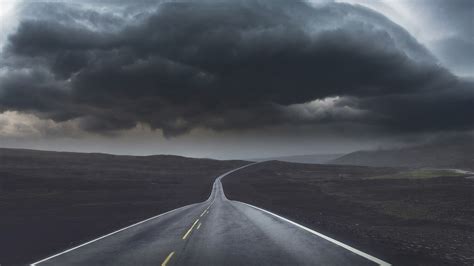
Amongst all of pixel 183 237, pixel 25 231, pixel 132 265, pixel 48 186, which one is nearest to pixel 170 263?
pixel 132 265

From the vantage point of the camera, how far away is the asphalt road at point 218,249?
10.6 metres

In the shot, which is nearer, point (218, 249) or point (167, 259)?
point (167, 259)

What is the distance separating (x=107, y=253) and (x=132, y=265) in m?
2.43

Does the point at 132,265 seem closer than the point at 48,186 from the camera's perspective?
Yes

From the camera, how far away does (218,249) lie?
12.4 metres

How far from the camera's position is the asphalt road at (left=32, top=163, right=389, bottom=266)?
10.6 m

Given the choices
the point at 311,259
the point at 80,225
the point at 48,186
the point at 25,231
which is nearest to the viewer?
the point at 311,259

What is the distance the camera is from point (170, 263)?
34.5 feet

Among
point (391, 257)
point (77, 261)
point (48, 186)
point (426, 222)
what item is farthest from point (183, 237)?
point (48, 186)

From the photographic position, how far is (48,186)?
6291 cm

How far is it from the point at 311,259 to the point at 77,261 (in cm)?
699

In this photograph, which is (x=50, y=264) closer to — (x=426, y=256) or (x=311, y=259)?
(x=311, y=259)

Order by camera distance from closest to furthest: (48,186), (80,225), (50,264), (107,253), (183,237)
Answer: (50,264), (107,253), (183,237), (80,225), (48,186)

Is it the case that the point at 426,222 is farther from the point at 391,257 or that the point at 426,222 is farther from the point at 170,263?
the point at 170,263
